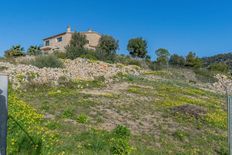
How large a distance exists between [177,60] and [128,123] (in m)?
51.3

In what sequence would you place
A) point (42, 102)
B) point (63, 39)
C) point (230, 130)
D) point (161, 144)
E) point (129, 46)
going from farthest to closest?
point (63, 39), point (129, 46), point (42, 102), point (161, 144), point (230, 130)

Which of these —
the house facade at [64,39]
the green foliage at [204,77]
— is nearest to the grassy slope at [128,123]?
the green foliage at [204,77]

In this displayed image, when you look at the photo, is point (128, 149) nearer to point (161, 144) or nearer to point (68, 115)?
point (161, 144)

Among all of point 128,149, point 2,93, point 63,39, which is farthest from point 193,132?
point 63,39

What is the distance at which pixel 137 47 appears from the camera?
199 ft

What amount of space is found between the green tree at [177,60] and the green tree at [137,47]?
5.64m

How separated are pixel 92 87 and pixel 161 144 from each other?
31.7ft

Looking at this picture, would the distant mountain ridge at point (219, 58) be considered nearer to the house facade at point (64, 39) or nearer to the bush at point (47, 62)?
the house facade at point (64, 39)

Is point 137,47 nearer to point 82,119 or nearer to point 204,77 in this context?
point 204,77

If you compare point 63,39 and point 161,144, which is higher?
point 63,39

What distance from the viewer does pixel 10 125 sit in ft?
24.2

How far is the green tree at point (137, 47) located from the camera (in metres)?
60.2

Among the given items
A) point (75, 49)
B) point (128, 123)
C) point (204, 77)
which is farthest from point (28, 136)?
point (204, 77)

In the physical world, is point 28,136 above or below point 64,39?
below
